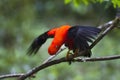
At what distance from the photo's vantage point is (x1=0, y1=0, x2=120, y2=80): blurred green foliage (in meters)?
3.72

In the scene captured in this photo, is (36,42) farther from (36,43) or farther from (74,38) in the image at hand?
(74,38)

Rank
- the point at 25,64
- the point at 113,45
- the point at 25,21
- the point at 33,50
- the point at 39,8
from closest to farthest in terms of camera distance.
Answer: the point at 33,50 < the point at 25,64 < the point at 25,21 < the point at 113,45 < the point at 39,8

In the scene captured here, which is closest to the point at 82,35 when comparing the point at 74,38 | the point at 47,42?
the point at 74,38

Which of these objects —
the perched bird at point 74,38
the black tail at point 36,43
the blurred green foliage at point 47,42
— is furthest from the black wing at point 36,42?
the blurred green foliage at point 47,42

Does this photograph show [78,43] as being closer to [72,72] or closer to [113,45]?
[72,72]

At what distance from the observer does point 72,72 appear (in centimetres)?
449

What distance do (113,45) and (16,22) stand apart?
158cm

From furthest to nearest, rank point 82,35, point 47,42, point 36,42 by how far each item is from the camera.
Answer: point 47,42
point 36,42
point 82,35

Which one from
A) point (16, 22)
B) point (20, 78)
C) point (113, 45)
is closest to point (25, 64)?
point (16, 22)

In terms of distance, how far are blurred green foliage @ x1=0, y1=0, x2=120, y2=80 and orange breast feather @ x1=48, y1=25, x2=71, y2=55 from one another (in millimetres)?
1442

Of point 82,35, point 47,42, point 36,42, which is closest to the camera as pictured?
point 82,35

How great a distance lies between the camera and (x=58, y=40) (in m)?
1.32

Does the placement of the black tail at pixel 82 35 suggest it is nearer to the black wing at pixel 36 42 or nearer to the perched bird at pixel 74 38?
the perched bird at pixel 74 38

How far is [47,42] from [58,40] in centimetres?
321
